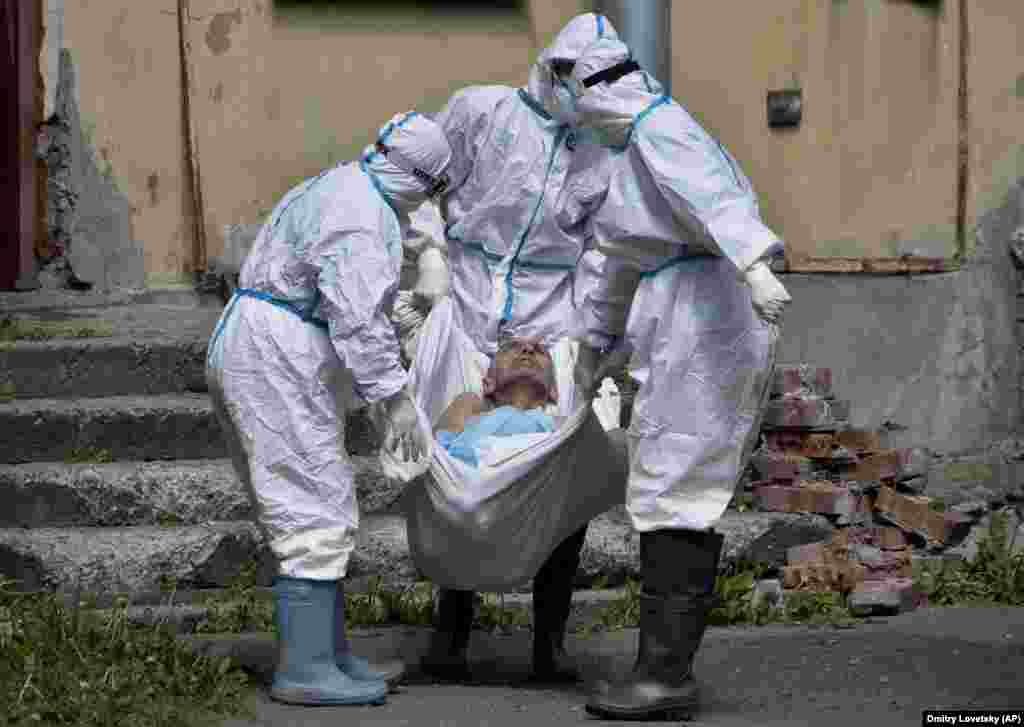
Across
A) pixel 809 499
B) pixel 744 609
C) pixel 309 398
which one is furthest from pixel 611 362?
pixel 809 499

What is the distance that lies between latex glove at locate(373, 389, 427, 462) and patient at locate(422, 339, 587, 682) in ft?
1.11

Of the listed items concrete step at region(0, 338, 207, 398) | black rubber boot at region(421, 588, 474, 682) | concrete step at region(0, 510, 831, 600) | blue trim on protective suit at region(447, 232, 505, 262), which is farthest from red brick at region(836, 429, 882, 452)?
concrete step at region(0, 338, 207, 398)

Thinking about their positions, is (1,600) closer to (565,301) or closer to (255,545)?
(255,545)

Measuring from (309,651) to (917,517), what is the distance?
10.4 ft

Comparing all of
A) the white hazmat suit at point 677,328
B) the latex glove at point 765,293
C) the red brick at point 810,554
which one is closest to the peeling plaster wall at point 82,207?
the red brick at point 810,554

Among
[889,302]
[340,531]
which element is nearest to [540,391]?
[340,531]

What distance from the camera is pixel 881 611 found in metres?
7.48

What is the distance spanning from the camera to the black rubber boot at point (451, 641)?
6.47 metres

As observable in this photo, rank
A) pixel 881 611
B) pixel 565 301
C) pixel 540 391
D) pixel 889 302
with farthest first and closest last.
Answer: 1. pixel 889 302
2. pixel 881 611
3. pixel 565 301
4. pixel 540 391

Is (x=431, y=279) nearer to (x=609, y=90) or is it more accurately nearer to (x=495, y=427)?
(x=495, y=427)

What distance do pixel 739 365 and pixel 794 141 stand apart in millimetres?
3555

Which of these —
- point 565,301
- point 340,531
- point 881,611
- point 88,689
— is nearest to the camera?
point 88,689

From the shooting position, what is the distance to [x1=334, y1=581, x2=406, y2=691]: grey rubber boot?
6051mm

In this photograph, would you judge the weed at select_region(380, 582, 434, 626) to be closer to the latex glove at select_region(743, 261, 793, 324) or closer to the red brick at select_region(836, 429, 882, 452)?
→ the red brick at select_region(836, 429, 882, 452)
